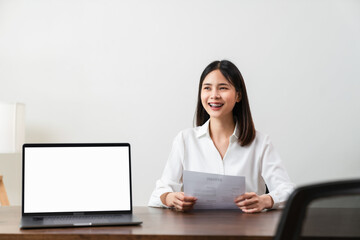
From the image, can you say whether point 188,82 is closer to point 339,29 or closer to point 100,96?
point 100,96

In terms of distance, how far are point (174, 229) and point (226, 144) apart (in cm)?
83

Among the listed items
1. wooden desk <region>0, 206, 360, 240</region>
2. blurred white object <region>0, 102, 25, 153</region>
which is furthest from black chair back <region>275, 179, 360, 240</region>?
blurred white object <region>0, 102, 25, 153</region>

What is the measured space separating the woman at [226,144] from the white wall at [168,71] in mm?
1314

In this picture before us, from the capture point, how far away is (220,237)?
130 centimetres

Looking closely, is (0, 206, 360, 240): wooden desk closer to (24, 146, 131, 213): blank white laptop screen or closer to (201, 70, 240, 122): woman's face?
(24, 146, 131, 213): blank white laptop screen

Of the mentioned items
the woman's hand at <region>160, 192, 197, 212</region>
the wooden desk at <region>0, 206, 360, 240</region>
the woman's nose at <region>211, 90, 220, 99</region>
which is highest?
the woman's nose at <region>211, 90, 220, 99</region>

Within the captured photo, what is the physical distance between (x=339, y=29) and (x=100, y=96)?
1.91 metres

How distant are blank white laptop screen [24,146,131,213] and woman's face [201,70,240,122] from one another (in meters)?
0.58

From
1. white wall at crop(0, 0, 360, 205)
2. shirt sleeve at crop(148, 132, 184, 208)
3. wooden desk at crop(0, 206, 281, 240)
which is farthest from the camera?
white wall at crop(0, 0, 360, 205)

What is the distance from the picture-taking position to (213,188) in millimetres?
1708

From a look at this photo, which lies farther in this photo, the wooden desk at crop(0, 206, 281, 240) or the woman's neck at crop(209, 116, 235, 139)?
the woman's neck at crop(209, 116, 235, 139)

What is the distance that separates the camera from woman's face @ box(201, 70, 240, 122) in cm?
209

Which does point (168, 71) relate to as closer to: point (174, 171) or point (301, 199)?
point (174, 171)

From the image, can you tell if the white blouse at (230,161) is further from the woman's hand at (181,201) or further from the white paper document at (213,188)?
the white paper document at (213,188)
